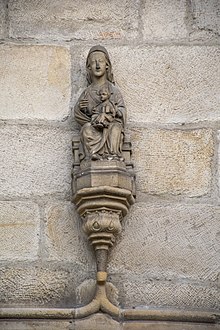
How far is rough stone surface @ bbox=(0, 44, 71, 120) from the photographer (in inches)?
195

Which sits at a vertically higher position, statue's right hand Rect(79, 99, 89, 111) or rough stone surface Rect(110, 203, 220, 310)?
statue's right hand Rect(79, 99, 89, 111)

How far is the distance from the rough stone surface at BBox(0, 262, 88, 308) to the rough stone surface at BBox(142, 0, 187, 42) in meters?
1.22

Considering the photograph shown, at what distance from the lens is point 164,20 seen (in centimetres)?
514

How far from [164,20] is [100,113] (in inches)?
27.2

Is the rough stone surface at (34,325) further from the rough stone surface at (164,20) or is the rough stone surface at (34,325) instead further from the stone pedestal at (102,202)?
the rough stone surface at (164,20)

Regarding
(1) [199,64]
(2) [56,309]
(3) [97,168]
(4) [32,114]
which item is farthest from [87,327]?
(1) [199,64]

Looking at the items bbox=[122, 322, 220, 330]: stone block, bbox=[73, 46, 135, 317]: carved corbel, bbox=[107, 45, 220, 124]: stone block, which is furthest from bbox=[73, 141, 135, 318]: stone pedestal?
bbox=[107, 45, 220, 124]: stone block

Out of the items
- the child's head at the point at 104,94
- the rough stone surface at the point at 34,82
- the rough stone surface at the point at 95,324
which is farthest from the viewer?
the rough stone surface at the point at 34,82

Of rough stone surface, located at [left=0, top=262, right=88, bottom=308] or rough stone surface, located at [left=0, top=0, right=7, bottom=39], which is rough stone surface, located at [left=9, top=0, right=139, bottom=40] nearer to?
rough stone surface, located at [left=0, top=0, right=7, bottom=39]

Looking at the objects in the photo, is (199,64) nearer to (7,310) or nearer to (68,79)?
(68,79)

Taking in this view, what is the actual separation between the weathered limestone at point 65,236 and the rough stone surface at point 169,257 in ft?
0.46

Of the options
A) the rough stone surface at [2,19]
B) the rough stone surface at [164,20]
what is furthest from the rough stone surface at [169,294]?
the rough stone surface at [2,19]

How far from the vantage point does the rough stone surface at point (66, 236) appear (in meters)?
4.70

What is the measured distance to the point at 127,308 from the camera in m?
4.59
